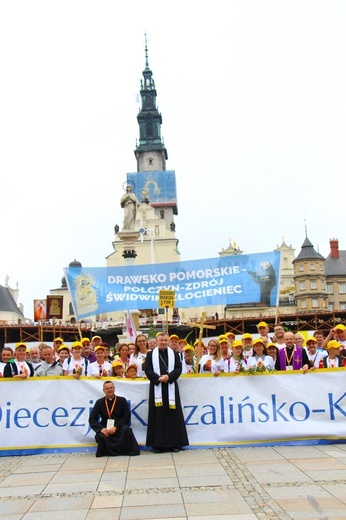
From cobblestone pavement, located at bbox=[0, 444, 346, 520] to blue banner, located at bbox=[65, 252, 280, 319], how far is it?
5978 mm

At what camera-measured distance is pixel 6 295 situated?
8338cm

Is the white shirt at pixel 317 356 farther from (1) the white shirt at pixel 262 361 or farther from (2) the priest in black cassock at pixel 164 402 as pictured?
(2) the priest in black cassock at pixel 164 402

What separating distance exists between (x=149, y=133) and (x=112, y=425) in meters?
99.5

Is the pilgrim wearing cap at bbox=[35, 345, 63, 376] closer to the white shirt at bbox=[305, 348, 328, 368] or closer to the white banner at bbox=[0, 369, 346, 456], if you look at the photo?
the white banner at bbox=[0, 369, 346, 456]

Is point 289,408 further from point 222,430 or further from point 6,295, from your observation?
point 6,295

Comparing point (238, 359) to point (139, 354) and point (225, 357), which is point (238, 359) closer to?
point (225, 357)

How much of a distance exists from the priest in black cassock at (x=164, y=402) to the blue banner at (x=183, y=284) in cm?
521

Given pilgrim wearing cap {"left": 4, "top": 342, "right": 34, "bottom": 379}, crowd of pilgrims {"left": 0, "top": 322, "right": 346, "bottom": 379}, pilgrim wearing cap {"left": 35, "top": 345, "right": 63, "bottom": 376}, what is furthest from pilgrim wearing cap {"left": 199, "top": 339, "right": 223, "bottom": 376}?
pilgrim wearing cap {"left": 4, "top": 342, "right": 34, "bottom": 379}

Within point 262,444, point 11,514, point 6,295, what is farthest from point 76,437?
point 6,295

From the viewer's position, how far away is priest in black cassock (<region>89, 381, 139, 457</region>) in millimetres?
8922

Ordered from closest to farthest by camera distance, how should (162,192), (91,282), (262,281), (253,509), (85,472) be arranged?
(253,509) → (85,472) → (262,281) → (91,282) → (162,192)

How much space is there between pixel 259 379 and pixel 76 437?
9.62 ft

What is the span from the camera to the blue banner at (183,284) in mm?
14648

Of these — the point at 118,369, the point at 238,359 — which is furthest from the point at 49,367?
the point at 238,359
